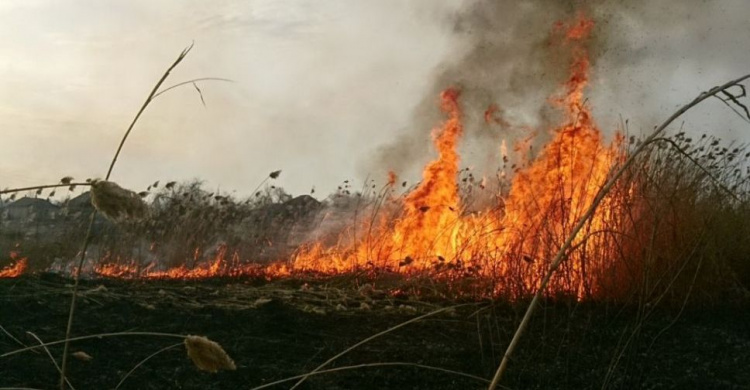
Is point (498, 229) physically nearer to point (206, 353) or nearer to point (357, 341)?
point (357, 341)

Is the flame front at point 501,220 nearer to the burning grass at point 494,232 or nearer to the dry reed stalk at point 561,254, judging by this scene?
the burning grass at point 494,232

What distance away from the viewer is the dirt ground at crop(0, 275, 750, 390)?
349 centimetres

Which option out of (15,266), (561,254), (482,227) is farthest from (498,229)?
(15,266)

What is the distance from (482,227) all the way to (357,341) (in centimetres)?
229

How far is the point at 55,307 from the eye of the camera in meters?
4.97

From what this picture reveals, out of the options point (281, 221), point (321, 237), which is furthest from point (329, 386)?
point (281, 221)

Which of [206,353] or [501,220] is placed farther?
[501,220]

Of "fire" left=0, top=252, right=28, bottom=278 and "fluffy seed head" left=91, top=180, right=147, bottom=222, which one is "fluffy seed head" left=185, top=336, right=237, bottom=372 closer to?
"fluffy seed head" left=91, top=180, right=147, bottom=222

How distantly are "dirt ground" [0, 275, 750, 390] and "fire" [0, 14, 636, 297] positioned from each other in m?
0.43

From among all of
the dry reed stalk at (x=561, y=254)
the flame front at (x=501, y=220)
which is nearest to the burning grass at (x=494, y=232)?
the flame front at (x=501, y=220)

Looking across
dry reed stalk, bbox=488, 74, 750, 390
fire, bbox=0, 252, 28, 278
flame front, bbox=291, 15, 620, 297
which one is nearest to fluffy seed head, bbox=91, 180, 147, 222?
dry reed stalk, bbox=488, 74, 750, 390

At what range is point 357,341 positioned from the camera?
4.26 metres

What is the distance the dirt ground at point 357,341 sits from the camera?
3.49 meters

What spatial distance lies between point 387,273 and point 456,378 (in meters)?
3.67
